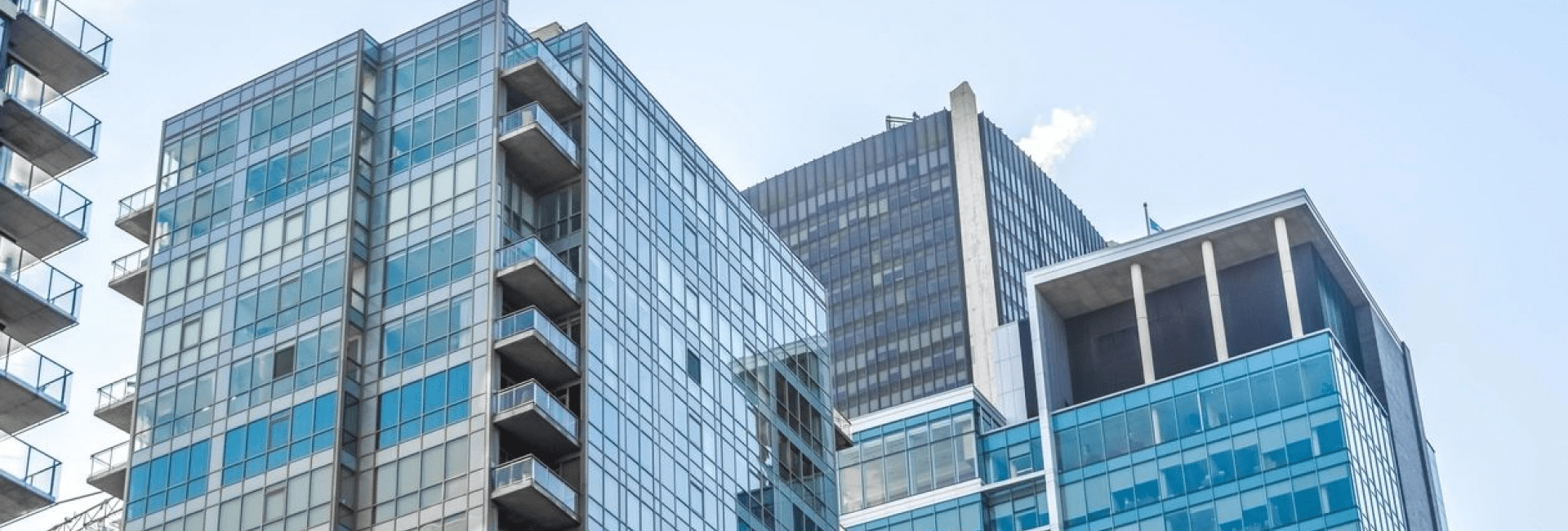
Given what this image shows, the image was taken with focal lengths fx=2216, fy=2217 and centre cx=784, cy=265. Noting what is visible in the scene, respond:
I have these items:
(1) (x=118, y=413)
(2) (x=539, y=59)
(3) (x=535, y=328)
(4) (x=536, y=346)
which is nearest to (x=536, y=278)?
(3) (x=535, y=328)

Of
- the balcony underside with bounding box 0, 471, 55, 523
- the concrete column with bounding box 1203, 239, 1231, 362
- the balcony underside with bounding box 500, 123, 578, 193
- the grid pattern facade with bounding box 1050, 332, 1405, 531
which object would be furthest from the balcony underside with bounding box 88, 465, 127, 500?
the concrete column with bounding box 1203, 239, 1231, 362

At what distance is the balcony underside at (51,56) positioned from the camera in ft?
177

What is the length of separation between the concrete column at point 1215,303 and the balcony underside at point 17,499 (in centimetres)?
8912

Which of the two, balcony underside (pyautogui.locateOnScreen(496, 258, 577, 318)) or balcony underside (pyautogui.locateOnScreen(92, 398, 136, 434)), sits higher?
balcony underside (pyautogui.locateOnScreen(496, 258, 577, 318))

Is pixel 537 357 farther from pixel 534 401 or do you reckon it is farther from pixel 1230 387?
pixel 1230 387

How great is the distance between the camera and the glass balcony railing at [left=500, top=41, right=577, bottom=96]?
85375 millimetres

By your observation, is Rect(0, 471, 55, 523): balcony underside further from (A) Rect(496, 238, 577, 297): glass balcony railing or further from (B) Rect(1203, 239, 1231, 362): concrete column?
(B) Rect(1203, 239, 1231, 362): concrete column

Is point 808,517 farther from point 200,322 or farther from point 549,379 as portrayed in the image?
point 200,322

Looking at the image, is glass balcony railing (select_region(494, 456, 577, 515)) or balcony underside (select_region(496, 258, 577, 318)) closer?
glass balcony railing (select_region(494, 456, 577, 515))

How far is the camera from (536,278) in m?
80.0

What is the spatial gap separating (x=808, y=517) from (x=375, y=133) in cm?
2474

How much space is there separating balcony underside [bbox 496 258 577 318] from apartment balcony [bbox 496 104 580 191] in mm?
5773

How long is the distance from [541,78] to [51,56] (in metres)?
32.0

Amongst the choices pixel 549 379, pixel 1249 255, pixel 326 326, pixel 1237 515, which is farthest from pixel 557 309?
pixel 1249 255
